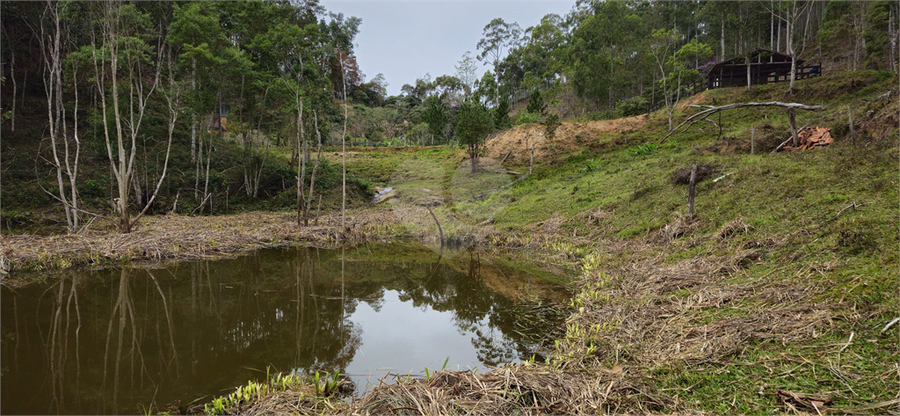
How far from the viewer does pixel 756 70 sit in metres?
28.5

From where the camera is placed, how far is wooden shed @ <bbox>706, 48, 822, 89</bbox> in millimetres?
27875

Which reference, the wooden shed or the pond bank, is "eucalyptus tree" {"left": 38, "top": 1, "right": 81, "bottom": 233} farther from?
the wooden shed

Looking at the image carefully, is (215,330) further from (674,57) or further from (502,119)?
(674,57)

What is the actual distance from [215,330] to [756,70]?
121 ft

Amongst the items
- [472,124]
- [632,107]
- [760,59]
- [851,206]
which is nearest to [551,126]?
[472,124]

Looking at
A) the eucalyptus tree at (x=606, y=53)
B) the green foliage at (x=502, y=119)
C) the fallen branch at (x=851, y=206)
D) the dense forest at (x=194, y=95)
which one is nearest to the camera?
the fallen branch at (x=851, y=206)

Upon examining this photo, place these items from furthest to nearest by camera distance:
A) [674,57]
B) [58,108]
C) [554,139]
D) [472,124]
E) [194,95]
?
1. [674,57]
2. [554,139]
3. [472,124]
4. [194,95]
5. [58,108]

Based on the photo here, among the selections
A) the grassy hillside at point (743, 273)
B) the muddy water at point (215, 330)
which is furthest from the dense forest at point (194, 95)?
the grassy hillside at point (743, 273)

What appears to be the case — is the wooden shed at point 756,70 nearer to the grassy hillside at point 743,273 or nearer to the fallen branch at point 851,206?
the grassy hillside at point 743,273

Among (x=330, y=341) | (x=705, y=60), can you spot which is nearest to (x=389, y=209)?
(x=330, y=341)

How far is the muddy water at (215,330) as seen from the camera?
343 centimetres

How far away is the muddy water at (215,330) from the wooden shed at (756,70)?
30.1 m

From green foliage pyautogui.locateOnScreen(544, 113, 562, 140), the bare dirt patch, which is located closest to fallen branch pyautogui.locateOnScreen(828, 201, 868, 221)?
the bare dirt patch

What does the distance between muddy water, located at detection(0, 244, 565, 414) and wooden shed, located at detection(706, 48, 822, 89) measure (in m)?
30.1
